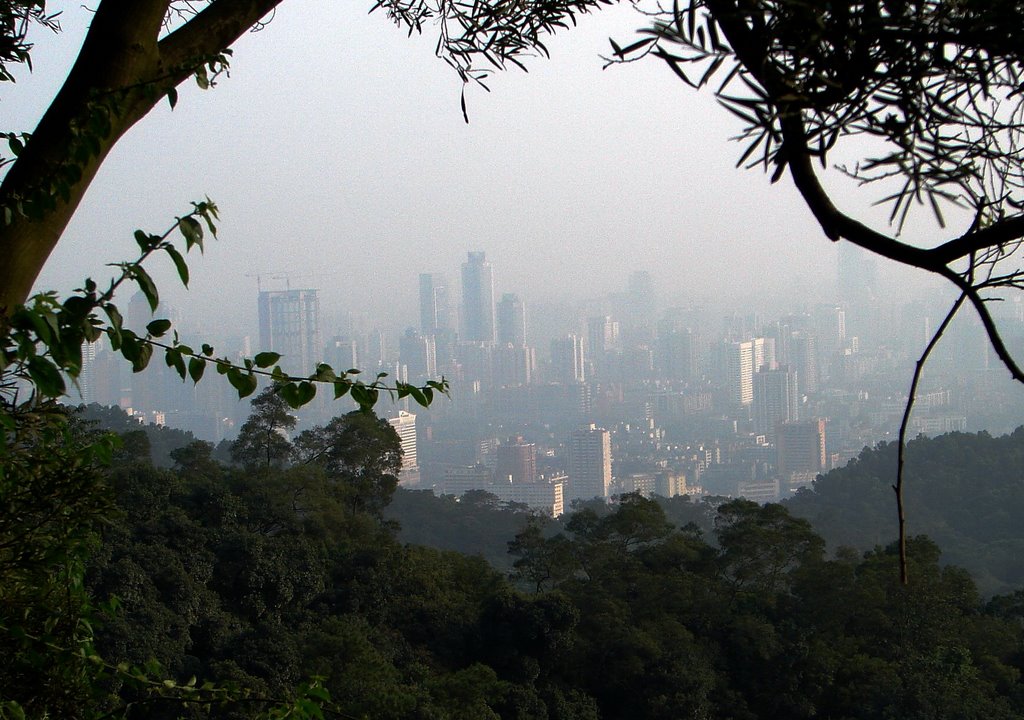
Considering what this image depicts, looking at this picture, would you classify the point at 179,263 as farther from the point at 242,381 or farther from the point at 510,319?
the point at 510,319

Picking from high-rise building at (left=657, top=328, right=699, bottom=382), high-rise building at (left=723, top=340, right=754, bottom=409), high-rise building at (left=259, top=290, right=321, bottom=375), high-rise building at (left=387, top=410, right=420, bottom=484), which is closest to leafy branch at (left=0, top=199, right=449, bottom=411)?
high-rise building at (left=259, top=290, right=321, bottom=375)

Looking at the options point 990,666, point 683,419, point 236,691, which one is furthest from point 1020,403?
point 236,691

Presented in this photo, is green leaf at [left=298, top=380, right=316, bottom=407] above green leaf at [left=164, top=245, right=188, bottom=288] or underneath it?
underneath

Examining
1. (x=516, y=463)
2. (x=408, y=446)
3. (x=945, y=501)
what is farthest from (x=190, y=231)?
(x=408, y=446)

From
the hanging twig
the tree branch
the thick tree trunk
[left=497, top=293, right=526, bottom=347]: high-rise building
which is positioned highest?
[left=497, top=293, right=526, bottom=347]: high-rise building

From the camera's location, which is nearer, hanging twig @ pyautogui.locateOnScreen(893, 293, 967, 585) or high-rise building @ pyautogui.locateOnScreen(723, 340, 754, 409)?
hanging twig @ pyautogui.locateOnScreen(893, 293, 967, 585)

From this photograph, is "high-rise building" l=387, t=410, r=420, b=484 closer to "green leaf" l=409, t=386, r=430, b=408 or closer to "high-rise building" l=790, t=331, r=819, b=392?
"high-rise building" l=790, t=331, r=819, b=392

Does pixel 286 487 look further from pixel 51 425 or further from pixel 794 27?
pixel 794 27
